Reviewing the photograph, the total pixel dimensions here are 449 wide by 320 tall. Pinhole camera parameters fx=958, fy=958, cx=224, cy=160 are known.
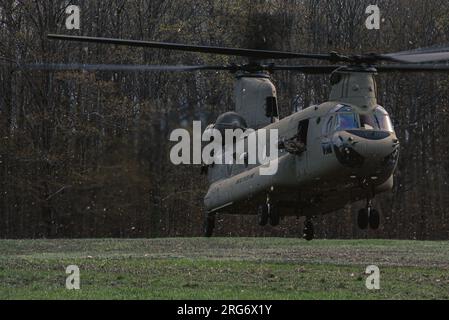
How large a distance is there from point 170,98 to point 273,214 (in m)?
23.2

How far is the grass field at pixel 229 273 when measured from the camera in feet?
62.1

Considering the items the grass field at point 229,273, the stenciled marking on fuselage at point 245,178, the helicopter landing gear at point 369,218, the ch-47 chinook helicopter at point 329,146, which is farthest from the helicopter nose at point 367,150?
the stenciled marking on fuselage at point 245,178

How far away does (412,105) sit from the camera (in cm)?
6197

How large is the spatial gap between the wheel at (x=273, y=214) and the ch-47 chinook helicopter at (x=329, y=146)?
0.10 ft

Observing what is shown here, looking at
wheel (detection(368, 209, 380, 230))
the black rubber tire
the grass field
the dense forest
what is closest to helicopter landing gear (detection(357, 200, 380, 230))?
wheel (detection(368, 209, 380, 230))

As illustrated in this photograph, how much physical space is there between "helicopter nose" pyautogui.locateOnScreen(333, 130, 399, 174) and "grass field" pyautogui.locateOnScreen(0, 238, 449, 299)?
2.70m

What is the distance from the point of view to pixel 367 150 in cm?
2516

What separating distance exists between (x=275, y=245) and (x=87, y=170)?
38.9ft

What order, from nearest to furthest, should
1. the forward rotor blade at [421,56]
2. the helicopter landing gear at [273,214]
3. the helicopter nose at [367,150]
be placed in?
the forward rotor blade at [421,56]
the helicopter nose at [367,150]
the helicopter landing gear at [273,214]

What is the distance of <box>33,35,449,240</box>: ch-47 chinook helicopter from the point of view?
25250mm

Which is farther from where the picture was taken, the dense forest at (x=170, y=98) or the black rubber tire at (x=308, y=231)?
the dense forest at (x=170, y=98)

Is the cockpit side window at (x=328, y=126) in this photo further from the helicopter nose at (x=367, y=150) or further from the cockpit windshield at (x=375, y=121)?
the cockpit windshield at (x=375, y=121)

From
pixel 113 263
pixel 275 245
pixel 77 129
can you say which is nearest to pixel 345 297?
pixel 113 263

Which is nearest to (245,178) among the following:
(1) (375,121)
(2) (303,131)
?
(2) (303,131)
